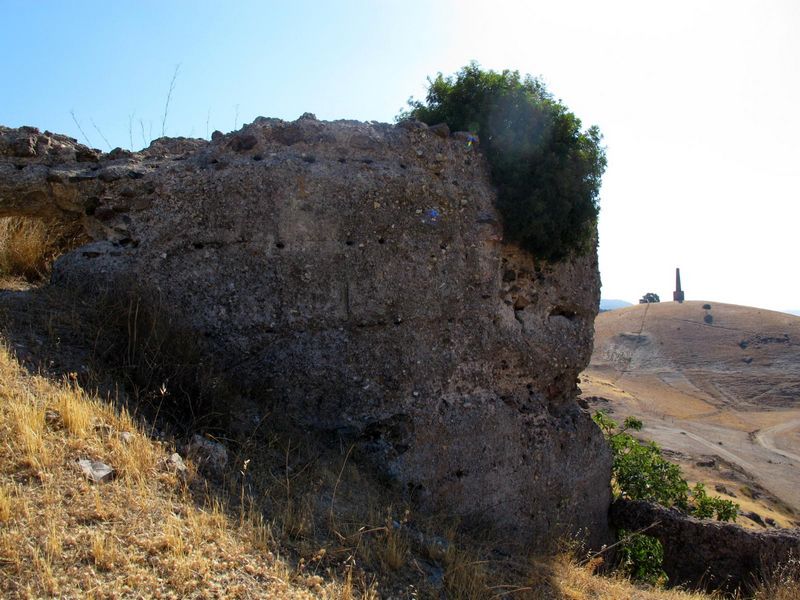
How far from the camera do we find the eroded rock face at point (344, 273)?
520cm

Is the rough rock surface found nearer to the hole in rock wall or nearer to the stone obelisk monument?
the hole in rock wall

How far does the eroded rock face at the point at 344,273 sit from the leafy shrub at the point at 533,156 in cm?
33

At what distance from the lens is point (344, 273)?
5359 mm

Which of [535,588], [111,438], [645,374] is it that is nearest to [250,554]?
[111,438]

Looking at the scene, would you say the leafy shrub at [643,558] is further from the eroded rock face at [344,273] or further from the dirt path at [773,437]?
the dirt path at [773,437]

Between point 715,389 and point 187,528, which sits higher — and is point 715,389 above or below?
below

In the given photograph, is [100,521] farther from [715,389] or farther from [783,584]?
[715,389]

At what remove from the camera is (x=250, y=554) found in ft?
10.8

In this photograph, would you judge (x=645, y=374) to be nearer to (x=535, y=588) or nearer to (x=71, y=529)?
Answer: (x=535, y=588)

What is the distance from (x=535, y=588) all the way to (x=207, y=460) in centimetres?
232

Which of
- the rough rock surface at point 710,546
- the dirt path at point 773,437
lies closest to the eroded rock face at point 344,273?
the rough rock surface at point 710,546

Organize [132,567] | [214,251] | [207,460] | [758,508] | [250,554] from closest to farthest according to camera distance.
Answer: [132,567]
[250,554]
[207,460]
[214,251]
[758,508]

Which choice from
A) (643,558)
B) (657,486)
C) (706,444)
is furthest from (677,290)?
(643,558)

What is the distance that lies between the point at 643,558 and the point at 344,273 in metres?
4.15
